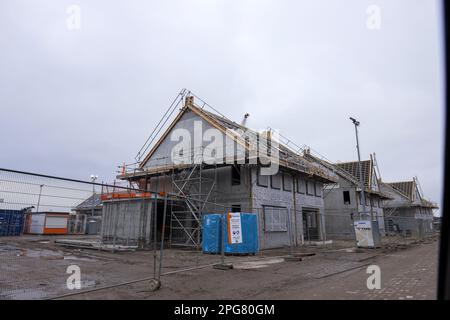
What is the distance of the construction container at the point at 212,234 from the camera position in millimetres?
16250

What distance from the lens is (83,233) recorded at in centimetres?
3106

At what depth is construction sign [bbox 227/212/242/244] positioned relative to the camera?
14.8 meters

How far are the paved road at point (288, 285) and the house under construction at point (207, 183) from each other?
8097mm

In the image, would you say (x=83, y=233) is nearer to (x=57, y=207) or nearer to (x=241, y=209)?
(x=241, y=209)

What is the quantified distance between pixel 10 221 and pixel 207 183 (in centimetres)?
1525

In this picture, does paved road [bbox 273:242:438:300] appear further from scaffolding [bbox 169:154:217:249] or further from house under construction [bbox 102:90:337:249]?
scaffolding [bbox 169:154:217:249]

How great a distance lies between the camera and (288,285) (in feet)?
25.7

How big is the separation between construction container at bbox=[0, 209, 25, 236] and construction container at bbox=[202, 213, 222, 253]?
10.1 m

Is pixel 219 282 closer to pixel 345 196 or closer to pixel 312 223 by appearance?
pixel 312 223

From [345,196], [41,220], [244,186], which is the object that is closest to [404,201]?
[345,196]

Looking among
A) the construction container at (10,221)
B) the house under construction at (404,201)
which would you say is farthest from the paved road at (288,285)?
the house under construction at (404,201)

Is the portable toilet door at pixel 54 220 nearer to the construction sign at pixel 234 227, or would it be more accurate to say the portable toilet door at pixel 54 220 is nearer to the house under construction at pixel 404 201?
the construction sign at pixel 234 227
